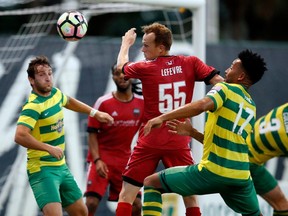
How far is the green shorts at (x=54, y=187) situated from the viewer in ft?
32.0

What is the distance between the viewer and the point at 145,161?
9.84m

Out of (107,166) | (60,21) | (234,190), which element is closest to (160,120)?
(234,190)

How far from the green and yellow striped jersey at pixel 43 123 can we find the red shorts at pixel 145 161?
0.73m

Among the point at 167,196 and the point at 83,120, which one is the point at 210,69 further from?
the point at 83,120

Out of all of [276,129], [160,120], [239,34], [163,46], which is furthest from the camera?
[239,34]

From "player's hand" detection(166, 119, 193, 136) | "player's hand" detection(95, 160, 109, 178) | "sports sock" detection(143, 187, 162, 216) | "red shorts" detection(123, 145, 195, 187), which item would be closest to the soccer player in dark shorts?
A: "player's hand" detection(166, 119, 193, 136)

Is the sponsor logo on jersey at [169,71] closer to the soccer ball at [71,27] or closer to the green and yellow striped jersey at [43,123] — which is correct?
the soccer ball at [71,27]

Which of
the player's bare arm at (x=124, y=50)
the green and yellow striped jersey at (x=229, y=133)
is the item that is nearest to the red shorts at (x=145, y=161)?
the green and yellow striped jersey at (x=229, y=133)

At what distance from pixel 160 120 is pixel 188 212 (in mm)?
1536

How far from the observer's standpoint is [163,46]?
9.79m

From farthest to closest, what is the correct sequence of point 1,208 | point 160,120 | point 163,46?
point 1,208 < point 163,46 < point 160,120

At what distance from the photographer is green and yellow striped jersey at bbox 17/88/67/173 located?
9.70 meters

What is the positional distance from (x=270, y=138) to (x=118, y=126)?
1728 millimetres

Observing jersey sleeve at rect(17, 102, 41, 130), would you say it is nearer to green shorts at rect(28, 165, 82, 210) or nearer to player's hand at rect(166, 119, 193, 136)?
green shorts at rect(28, 165, 82, 210)
